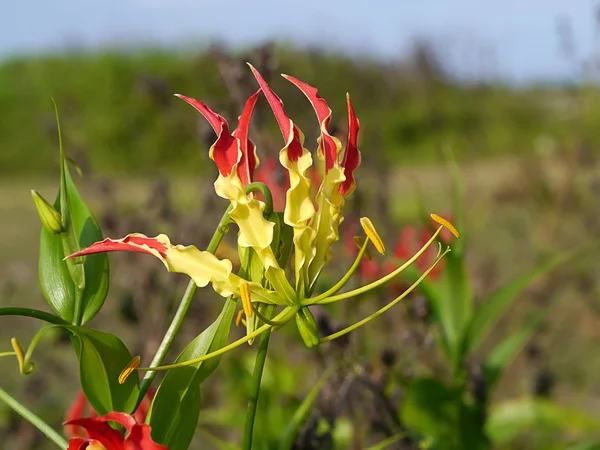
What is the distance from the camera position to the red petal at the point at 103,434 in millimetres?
602

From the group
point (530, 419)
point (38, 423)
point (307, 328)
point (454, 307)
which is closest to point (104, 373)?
point (38, 423)

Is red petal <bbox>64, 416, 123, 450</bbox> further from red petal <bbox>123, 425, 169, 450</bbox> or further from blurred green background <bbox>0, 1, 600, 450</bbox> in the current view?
blurred green background <bbox>0, 1, 600, 450</bbox>

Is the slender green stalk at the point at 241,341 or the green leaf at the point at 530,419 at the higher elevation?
the slender green stalk at the point at 241,341

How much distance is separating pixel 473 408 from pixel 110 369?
0.80 meters

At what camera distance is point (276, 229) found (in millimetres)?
708

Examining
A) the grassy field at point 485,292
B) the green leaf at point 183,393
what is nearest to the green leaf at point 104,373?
the green leaf at point 183,393

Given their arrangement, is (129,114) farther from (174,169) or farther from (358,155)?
(358,155)

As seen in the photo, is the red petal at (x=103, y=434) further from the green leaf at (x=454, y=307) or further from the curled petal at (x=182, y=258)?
the green leaf at (x=454, y=307)

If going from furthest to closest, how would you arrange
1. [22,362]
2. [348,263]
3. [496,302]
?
[348,263], [496,302], [22,362]

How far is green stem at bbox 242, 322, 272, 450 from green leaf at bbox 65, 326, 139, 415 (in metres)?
0.10

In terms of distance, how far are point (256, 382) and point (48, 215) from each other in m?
0.22

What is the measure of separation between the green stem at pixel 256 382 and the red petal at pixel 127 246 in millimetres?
113

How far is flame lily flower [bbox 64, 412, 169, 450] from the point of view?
60 cm

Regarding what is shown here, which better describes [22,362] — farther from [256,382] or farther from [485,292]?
[485,292]
